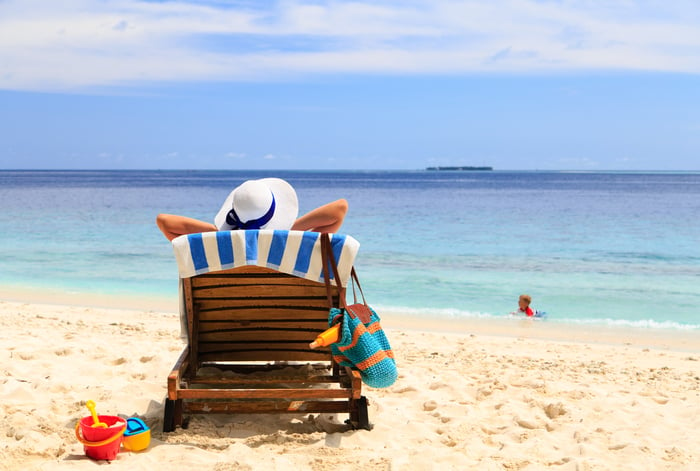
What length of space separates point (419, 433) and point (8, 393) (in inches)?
90.7

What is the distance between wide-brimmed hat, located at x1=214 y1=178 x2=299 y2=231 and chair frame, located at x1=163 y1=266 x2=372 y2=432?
0.25m

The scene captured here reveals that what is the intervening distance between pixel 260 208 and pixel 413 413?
144 cm

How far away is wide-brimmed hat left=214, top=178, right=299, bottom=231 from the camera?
3.56 metres

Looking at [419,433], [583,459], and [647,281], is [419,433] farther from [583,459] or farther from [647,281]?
[647,281]

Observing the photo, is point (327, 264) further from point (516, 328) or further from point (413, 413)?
point (516, 328)

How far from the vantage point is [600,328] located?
7684mm

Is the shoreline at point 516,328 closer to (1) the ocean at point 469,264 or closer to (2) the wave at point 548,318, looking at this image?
(2) the wave at point 548,318

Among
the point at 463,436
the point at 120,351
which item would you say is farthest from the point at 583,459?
the point at 120,351

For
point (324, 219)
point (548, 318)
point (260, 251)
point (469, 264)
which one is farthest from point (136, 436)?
point (469, 264)

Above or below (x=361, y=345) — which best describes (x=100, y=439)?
below

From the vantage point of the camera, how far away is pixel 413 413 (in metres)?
3.90

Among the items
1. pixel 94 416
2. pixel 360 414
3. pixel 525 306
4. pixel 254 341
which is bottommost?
pixel 525 306

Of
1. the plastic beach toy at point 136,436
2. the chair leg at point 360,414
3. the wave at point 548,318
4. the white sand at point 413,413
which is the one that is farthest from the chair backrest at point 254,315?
the wave at point 548,318

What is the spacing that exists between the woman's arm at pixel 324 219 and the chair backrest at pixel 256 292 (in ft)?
0.72
